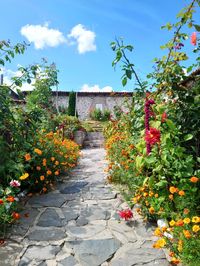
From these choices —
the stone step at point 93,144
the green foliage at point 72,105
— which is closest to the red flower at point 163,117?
the stone step at point 93,144

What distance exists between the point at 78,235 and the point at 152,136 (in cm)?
136

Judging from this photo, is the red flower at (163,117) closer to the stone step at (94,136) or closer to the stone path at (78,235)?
the stone path at (78,235)

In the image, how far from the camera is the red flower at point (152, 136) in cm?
214

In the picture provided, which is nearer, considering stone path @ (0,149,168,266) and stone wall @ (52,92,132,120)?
stone path @ (0,149,168,266)

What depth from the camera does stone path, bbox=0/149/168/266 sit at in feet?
7.73

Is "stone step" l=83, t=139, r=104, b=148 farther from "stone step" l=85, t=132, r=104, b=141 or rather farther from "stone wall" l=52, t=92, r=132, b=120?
"stone wall" l=52, t=92, r=132, b=120

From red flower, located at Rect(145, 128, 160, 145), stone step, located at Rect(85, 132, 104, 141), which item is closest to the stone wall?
stone step, located at Rect(85, 132, 104, 141)

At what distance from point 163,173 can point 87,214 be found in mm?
1306

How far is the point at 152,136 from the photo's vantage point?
220 centimetres

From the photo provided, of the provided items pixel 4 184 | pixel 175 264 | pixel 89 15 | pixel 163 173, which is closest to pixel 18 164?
pixel 4 184

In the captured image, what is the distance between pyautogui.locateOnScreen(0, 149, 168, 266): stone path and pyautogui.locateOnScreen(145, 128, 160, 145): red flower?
994 millimetres

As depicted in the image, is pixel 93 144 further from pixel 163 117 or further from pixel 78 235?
pixel 163 117

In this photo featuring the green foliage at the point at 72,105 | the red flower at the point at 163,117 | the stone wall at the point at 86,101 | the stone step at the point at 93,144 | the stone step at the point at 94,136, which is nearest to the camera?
the red flower at the point at 163,117

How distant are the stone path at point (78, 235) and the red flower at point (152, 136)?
0.99m
